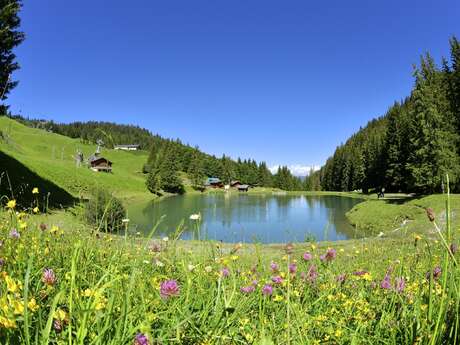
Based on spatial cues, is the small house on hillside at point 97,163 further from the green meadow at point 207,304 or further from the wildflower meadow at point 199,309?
the wildflower meadow at point 199,309

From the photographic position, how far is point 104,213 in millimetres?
2002

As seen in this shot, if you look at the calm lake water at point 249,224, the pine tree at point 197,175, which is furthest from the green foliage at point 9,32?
the pine tree at point 197,175

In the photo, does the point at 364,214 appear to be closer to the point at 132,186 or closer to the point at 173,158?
the point at 132,186

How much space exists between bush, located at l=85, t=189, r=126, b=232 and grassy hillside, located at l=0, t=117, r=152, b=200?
18.4 m

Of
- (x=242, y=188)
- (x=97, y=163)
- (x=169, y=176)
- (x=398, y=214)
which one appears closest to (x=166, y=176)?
(x=169, y=176)

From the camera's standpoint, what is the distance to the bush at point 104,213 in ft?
8.98

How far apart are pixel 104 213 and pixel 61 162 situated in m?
67.4

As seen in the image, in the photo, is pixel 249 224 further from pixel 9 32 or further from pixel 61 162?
pixel 61 162

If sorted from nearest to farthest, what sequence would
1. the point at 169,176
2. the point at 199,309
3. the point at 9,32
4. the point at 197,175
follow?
1. the point at 199,309
2. the point at 9,32
3. the point at 169,176
4. the point at 197,175

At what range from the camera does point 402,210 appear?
1128 inches

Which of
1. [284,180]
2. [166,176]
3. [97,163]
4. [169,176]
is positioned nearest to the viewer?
[97,163]

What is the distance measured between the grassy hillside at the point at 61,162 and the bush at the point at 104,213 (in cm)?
1841

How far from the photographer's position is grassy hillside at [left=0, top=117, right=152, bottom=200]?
4378 cm

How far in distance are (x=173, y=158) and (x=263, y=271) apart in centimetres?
9239
